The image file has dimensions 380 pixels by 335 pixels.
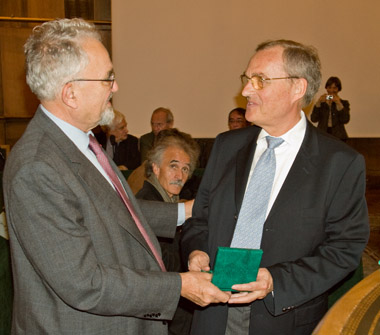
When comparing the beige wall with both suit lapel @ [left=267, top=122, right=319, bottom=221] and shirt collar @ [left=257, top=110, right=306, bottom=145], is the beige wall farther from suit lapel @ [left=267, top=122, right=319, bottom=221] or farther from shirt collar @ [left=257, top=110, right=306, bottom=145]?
suit lapel @ [left=267, top=122, right=319, bottom=221]

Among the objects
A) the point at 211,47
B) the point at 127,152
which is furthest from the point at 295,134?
the point at 211,47

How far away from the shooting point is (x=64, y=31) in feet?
5.37

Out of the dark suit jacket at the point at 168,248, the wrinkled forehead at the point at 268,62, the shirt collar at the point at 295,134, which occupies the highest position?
the wrinkled forehead at the point at 268,62

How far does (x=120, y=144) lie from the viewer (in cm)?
647

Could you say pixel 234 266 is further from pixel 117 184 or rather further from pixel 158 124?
pixel 158 124

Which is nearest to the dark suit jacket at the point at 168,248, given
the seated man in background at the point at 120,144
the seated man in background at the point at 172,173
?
the seated man in background at the point at 172,173

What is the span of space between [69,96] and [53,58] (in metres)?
0.14

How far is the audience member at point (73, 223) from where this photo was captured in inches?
58.4

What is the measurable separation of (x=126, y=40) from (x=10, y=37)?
7.50ft

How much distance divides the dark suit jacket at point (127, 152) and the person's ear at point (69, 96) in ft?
15.6

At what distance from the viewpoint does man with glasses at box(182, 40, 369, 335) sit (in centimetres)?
183

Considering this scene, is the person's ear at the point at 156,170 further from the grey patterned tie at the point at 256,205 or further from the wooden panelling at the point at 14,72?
the wooden panelling at the point at 14,72

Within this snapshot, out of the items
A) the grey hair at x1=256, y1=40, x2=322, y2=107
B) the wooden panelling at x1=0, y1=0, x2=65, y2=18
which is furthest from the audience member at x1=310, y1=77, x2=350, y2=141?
the grey hair at x1=256, y1=40, x2=322, y2=107

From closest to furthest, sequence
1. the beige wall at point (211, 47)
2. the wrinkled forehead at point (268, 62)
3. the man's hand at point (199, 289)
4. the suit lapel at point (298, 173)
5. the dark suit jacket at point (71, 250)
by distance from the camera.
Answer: the dark suit jacket at point (71, 250)
the man's hand at point (199, 289)
the suit lapel at point (298, 173)
the wrinkled forehead at point (268, 62)
the beige wall at point (211, 47)
